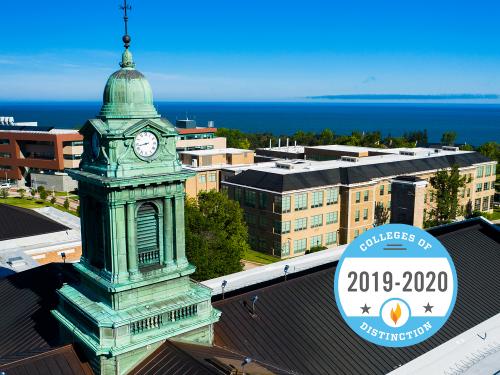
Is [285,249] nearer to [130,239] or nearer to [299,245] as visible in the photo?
[299,245]

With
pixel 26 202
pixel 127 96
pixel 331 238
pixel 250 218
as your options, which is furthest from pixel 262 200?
pixel 26 202

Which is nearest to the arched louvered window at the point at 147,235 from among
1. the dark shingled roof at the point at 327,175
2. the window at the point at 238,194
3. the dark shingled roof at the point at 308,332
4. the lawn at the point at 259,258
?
the dark shingled roof at the point at 308,332

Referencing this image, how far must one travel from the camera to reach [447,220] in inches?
3159

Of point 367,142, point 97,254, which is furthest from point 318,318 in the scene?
point 367,142

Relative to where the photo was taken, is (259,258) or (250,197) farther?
(250,197)

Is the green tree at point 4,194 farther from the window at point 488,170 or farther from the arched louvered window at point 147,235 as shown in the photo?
the window at point 488,170

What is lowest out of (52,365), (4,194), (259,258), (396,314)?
(259,258)

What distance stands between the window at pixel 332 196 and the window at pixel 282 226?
7.87m

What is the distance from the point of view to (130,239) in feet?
62.5

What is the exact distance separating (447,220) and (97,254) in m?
70.8

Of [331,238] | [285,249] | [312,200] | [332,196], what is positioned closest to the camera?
[285,249]

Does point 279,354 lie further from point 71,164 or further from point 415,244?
point 71,164

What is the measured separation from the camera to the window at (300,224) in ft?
227

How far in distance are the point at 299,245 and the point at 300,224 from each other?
9.86 feet
